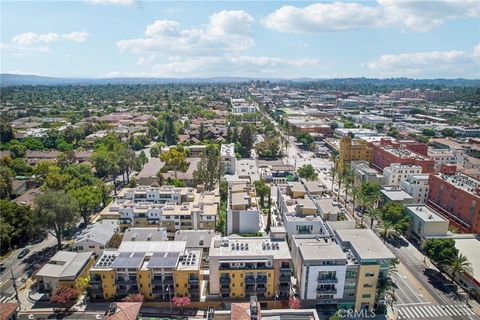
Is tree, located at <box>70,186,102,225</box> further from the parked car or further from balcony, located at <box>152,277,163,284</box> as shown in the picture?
balcony, located at <box>152,277,163,284</box>

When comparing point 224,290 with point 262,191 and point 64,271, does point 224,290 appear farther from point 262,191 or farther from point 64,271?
point 262,191

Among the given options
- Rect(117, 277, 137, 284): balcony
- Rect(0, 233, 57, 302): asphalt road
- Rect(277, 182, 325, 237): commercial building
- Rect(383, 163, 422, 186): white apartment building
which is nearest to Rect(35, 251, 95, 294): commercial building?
Rect(0, 233, 57, 302): asphalt road

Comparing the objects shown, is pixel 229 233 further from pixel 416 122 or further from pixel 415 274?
pixel 416 122

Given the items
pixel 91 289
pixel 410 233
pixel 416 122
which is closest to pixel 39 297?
pixel 91 289

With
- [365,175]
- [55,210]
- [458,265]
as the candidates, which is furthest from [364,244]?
[55,210]
